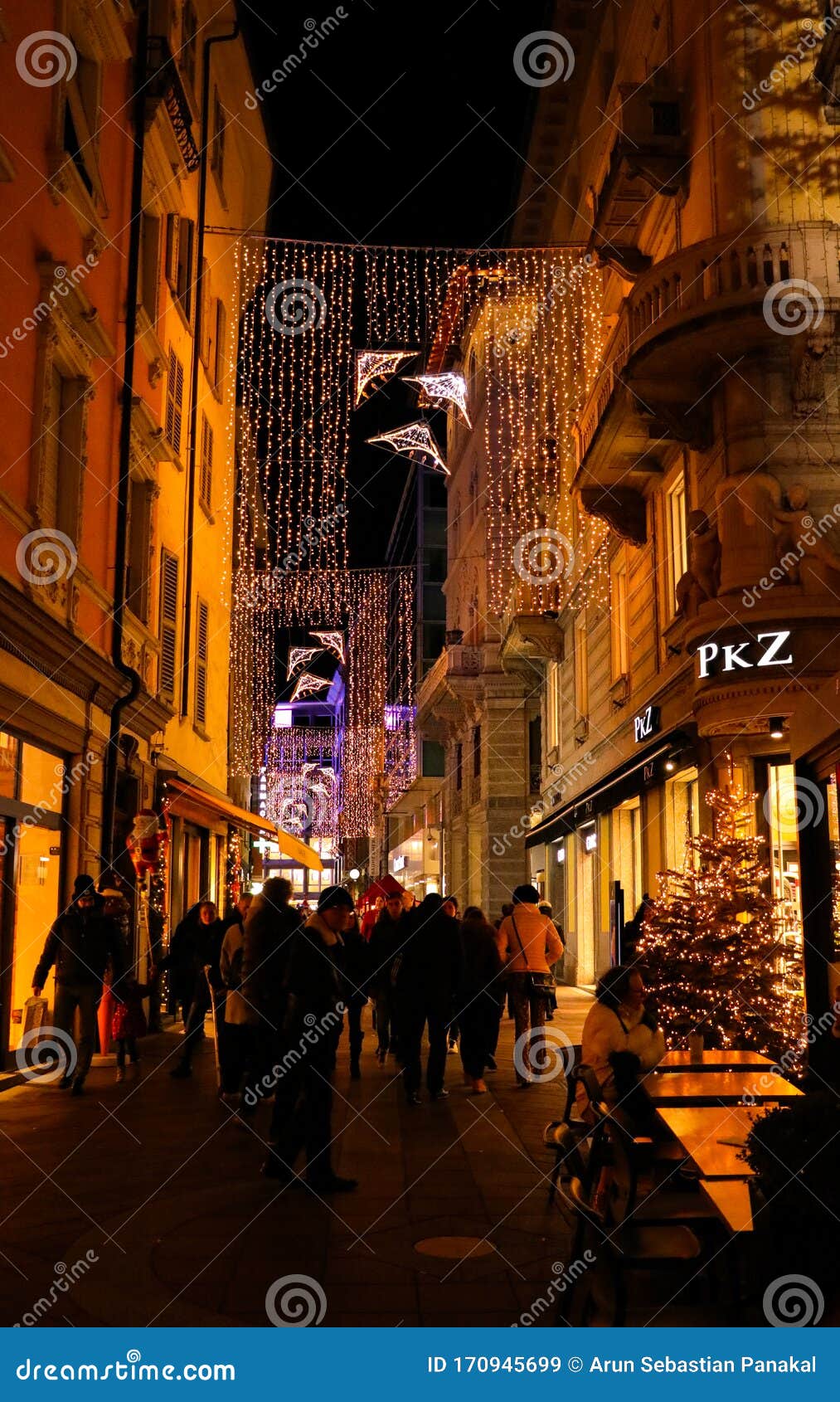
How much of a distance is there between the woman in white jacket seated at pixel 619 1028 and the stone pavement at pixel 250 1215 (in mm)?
993

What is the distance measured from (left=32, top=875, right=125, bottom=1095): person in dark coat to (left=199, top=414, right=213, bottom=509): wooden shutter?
14.0 meters

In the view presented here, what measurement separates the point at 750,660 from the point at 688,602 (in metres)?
1.54

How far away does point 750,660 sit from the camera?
14.4 meters

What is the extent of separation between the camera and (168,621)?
70.3ft

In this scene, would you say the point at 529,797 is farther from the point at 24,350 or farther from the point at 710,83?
the point at 24,350

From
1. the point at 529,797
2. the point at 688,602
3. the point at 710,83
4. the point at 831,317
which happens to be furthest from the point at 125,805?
the point at 529,797

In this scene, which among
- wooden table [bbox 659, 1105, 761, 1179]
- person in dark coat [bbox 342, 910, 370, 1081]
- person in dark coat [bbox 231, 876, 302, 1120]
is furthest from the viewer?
person in dark coat [bbox 342, 910, 370, 1081]
